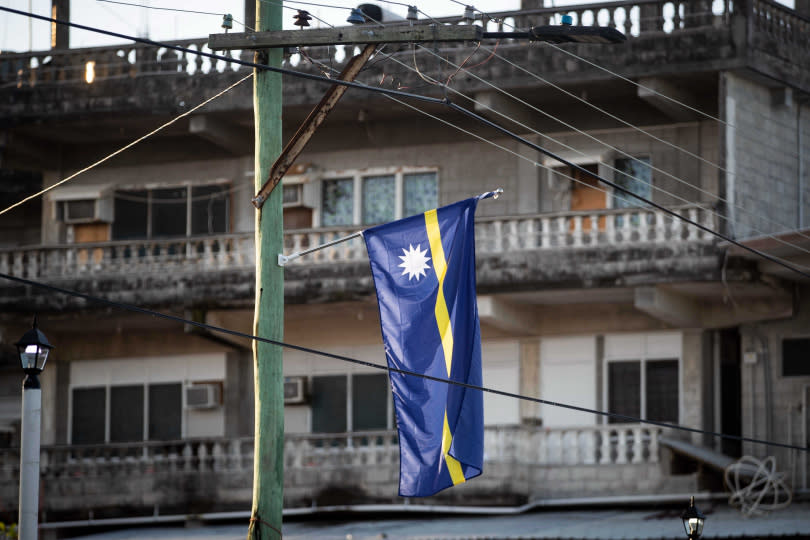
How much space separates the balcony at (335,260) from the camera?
2491 centimetres

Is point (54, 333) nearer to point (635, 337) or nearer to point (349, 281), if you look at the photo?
point (349, 281)

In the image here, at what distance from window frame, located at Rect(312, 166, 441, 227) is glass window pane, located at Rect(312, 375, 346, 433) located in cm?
278

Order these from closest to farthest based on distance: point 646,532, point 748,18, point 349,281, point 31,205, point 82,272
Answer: point 646,532 < point 748,18 < point 349,281 < point 82,272 < point 31,205

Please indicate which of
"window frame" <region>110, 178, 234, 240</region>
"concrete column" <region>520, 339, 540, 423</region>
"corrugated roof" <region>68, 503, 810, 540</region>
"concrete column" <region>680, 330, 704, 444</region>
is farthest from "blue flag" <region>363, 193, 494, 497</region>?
"window frame" <region>110, 178, 234, 240</region>

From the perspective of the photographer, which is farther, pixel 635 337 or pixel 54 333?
pixel 54 333

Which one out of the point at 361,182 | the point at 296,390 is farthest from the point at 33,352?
the point at 361,182

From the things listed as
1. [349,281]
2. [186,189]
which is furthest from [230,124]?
[349,281]

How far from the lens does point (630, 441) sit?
84.0ft

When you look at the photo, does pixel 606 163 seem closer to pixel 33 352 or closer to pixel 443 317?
pixel 443 317

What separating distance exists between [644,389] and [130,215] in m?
10.1

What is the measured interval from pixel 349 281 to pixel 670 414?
5690 millimetres

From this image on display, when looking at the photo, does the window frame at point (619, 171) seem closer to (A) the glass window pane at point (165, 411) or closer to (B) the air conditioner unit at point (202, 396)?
(B) the air conditioner unit at point (202, 396)

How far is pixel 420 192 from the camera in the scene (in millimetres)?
27953

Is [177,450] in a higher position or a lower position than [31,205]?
lower
